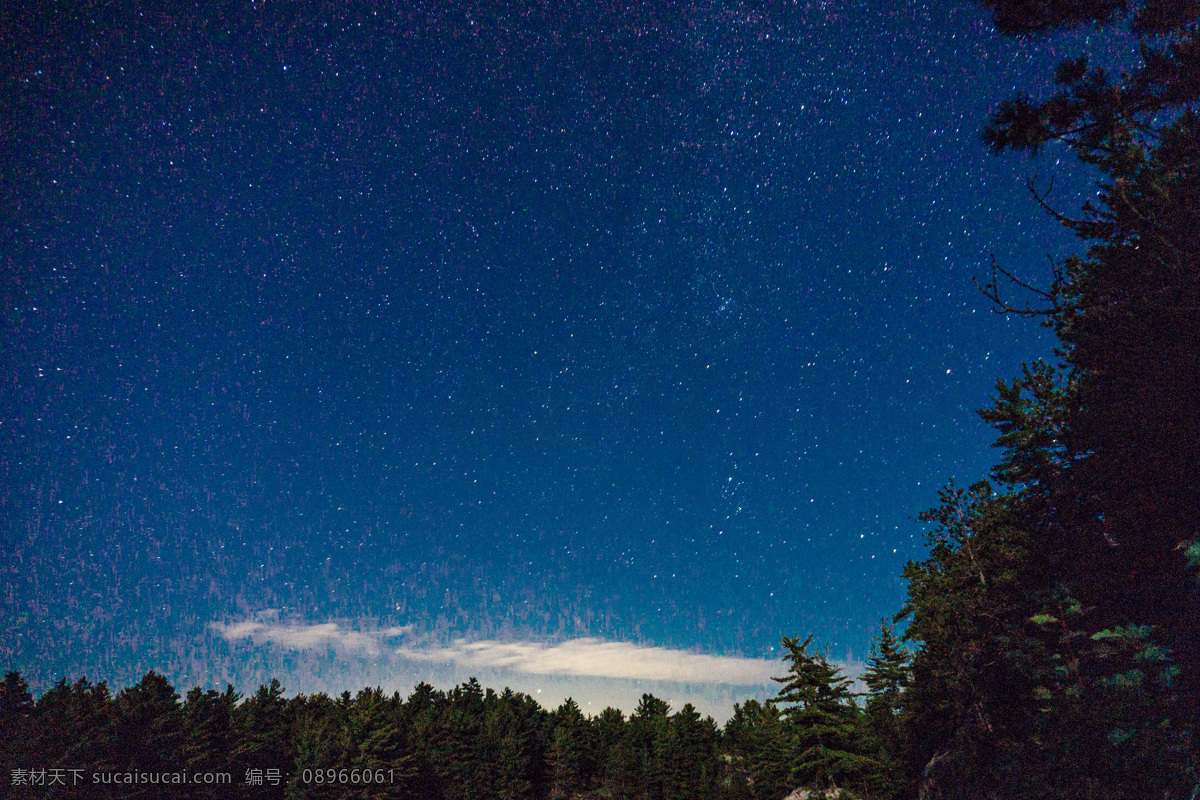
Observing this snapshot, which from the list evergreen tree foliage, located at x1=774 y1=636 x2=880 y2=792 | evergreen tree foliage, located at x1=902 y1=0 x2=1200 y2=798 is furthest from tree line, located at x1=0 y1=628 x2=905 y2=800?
evergreen tree foliage, located at x1=902 y1=0 x2=1200 y2=798

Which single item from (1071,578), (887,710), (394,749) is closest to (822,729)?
(887,710)

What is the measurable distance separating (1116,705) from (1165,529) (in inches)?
169

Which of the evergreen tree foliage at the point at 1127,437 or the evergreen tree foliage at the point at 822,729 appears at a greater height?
the evergreen tree foliage at the point at 1127,437

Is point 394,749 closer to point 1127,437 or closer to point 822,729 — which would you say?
point 822,729

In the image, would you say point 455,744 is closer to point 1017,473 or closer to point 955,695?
Answer: point 955,695

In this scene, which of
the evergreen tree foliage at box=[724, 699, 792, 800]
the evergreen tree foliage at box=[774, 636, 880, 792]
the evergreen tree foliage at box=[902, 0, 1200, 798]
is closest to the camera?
the evergreen tree foliage at box=[902, 0, 1200, 798]

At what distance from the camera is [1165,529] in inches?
441

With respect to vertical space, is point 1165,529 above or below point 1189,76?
below

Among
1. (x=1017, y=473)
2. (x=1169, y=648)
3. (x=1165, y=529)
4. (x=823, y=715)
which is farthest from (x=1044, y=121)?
(x=823, y=715)

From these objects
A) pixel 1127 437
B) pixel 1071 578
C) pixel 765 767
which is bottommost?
pixel 765 767

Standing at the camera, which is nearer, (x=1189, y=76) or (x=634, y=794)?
(x=1189, y=76)

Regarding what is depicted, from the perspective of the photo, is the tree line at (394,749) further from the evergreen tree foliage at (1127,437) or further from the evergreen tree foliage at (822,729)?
the evergreen tree foliage at (1127,437)

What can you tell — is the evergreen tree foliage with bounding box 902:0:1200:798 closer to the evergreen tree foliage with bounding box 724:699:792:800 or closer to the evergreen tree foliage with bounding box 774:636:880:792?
the evergreen tree foliage with bounding box 774:636:880:792

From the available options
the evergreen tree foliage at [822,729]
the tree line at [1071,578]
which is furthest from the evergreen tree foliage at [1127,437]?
the evergreen tree foliage at [822,729]
